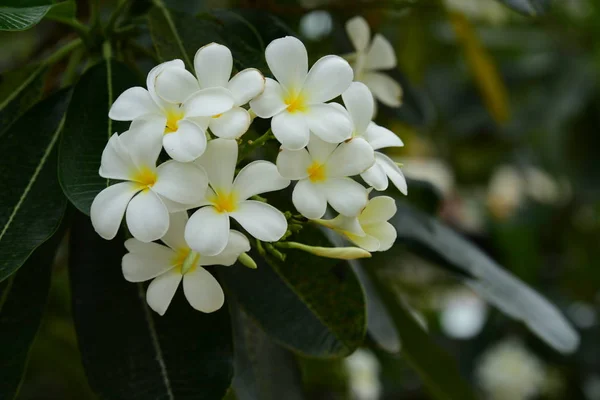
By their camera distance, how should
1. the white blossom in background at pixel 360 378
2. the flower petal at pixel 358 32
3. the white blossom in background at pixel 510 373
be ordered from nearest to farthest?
the flower petal at pixel 358 32
the white blossom in background at pixel 360 378
the white blossom in background at pixel 510 373

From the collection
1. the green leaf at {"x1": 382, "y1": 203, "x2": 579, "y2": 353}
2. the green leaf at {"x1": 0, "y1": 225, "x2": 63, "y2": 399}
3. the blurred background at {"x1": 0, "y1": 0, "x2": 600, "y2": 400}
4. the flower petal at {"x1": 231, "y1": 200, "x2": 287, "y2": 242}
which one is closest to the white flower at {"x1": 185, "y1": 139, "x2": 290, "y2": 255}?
the flower petal at {"x1": 231, "y1": 200, "x2": 287, "y2": 242}

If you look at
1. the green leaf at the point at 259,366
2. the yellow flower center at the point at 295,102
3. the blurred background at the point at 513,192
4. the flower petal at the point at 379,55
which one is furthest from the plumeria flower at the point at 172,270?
the blurred background at the point at 513,192

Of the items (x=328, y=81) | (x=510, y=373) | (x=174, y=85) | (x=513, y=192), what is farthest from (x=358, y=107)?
(x=513, y=192)

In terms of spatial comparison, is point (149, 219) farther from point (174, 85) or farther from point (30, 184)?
point (30, 184)

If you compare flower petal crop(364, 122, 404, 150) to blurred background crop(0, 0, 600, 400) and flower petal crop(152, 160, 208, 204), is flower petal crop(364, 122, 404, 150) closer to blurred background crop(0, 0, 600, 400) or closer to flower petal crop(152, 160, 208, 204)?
flower petal crop(152, 160, 208, 204)

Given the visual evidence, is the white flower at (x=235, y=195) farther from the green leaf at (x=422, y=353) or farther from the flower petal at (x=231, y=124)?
the green leaf at (x=422, y=353)
